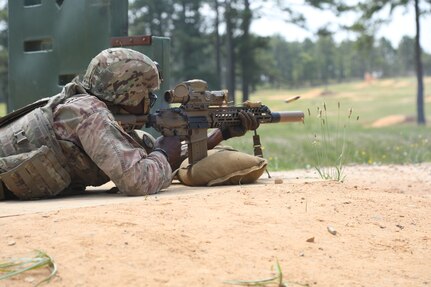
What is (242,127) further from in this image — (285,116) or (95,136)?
(95,136)

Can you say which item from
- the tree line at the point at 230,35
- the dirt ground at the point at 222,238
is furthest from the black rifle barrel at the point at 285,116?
the tree line at the point at 230,35

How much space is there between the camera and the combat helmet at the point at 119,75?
193 inches

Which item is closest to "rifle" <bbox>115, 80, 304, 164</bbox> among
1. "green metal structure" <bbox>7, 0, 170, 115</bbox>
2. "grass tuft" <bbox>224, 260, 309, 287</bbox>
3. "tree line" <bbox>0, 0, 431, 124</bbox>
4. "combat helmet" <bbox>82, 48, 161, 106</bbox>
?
"combat helmet" <bbox>82, 48, 161, 106</bbox>

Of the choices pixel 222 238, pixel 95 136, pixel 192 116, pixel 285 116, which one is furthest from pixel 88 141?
pixel 285 116

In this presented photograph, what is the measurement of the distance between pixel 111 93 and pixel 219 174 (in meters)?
1.16

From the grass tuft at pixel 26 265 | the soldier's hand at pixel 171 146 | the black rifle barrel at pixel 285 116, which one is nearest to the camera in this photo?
the grass tuft at pixel 26 265

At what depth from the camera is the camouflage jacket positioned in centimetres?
463

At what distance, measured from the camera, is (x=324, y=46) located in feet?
259

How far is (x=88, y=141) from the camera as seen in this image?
4.68 m

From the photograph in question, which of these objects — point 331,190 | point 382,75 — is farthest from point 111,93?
point 382,75

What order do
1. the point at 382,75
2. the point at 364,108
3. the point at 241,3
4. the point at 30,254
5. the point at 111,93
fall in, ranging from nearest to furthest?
1. the point at 30,254
2. the point at 111,93
3. the point at 241,3
4. the point at 364,108
5. the point at 382,75

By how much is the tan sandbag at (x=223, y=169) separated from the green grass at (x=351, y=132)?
81cm

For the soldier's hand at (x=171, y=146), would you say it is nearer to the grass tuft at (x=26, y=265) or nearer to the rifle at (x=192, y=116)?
the rifle at (x=192, y=116)

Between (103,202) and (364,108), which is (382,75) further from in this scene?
(103,202)
